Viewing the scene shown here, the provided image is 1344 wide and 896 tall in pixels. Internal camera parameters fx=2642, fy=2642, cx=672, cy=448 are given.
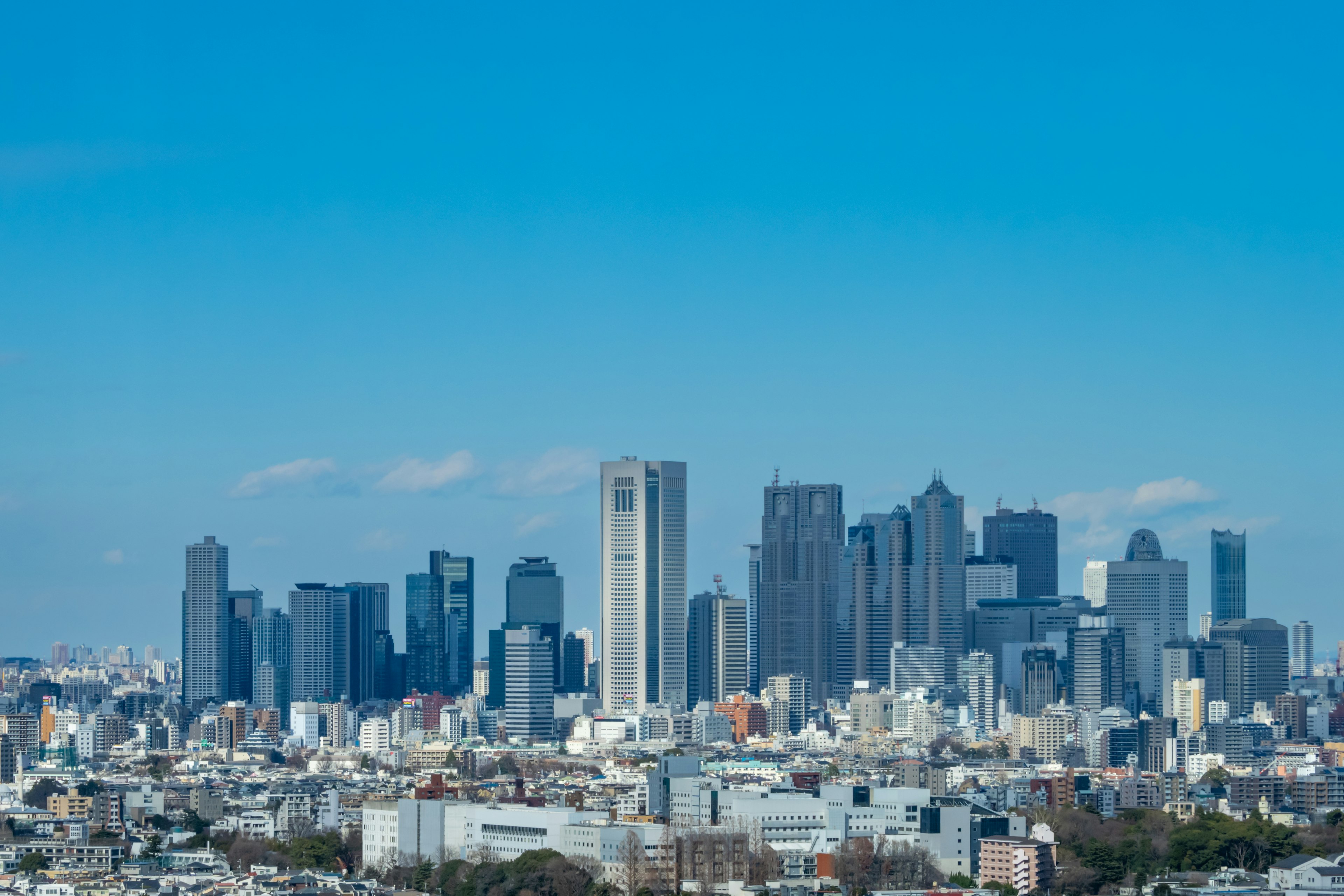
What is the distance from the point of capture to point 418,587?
112m

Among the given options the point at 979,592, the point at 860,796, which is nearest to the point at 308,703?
the point at 979,592

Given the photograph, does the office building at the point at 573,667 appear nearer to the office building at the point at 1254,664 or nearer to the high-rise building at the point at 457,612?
the high-rise building at the point at 457,612

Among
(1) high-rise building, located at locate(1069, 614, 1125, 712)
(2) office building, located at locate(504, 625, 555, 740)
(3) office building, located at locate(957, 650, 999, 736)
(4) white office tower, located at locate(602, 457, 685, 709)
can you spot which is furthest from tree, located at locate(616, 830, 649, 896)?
(4) white office tower, located at locate(602, 457, 685, 709)

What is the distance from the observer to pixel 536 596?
10512 cm

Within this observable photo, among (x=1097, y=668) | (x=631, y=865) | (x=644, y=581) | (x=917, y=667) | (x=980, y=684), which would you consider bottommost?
(x=631, y=865)

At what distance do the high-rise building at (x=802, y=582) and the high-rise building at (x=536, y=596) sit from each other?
1027cm

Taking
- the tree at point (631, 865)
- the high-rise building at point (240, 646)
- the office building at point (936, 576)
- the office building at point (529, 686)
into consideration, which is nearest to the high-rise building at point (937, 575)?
the office building at point (936, 576)

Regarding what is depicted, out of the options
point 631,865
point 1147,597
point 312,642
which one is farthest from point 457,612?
point 631,865

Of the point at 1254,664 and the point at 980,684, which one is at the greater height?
the point at 1254,664

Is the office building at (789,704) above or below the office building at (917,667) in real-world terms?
below

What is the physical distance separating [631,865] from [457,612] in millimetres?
75869

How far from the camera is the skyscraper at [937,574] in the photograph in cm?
10925

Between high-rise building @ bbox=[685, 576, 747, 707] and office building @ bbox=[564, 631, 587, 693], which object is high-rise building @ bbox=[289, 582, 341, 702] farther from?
high-rise building @ bbox=[685, 576, 747, 707]

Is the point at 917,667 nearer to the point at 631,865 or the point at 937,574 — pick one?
the point at 937,574
